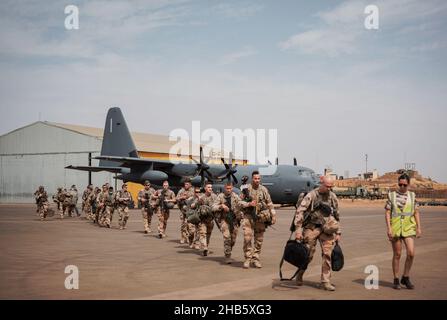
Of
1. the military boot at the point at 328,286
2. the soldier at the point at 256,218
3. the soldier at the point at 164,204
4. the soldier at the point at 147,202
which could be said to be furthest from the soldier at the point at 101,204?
the military boot at the point at 328,286

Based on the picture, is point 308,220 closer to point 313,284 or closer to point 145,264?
point 313,284

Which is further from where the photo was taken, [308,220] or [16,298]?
[308,220]

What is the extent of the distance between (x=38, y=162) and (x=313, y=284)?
55214 millimetres

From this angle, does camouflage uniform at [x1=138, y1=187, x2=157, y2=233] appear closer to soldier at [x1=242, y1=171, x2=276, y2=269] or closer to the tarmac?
the tarmac

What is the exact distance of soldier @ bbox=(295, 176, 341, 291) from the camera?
9.02 m

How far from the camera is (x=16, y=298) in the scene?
777 centimetres

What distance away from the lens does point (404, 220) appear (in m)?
9.06

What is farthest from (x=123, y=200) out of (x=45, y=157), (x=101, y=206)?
(x=45, y=157)

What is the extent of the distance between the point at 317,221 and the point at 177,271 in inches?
138

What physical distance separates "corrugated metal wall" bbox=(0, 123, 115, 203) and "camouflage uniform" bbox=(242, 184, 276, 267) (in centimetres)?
4511

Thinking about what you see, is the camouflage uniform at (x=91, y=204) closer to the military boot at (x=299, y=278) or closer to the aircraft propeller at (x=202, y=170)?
the aircraft propeller at (x=202, y=170)

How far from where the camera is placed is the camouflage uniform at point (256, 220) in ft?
36.9
